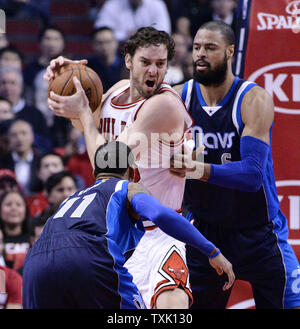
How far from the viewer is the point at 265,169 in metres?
4.19

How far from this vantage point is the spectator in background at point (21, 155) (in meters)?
7.30

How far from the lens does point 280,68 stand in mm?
4727

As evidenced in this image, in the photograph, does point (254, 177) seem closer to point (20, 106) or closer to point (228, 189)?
point (228, 189)

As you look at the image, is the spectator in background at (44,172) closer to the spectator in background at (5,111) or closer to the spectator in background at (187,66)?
the spectator in background at (5,111)

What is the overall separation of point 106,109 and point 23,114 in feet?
11.8

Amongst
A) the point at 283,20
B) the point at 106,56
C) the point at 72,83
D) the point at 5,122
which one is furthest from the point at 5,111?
the point at 283,20

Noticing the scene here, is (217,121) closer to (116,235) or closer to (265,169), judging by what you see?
(265,169)

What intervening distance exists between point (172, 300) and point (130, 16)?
586 centimetres

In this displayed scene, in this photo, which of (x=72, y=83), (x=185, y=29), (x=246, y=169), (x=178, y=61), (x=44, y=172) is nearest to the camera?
(x=246, y=169)

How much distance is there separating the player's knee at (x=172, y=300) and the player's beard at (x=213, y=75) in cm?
144

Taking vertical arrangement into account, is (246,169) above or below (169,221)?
above

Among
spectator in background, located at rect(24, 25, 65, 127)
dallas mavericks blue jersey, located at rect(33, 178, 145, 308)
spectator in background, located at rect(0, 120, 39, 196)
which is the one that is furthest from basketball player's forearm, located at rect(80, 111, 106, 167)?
spectator in background, located at rect(24, 25, 65, 127)

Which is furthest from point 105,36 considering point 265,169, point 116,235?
point 116,235

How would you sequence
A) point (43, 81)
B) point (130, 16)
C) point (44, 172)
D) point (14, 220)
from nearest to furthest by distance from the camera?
point (14, 220) < point (44, 172) < point (43, 81) < point (130, 16)
